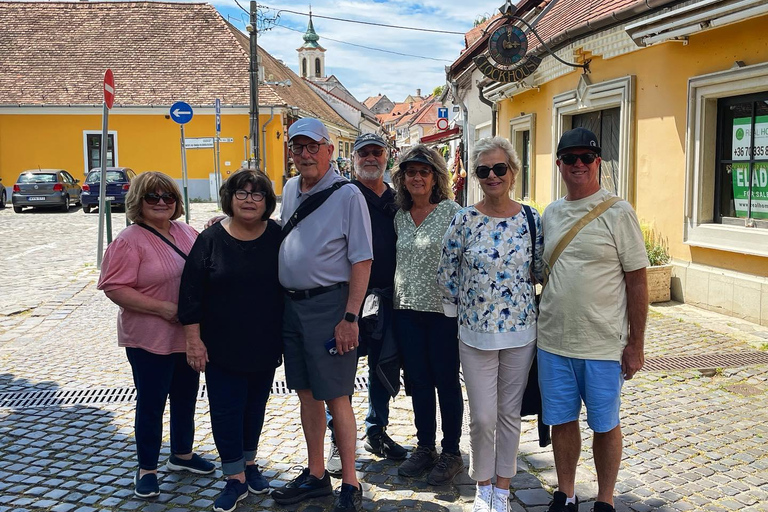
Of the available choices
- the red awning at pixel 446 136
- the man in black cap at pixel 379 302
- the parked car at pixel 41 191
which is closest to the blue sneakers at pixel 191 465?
the man in black cap at pixel 379 302

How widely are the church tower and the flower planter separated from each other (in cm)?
8656

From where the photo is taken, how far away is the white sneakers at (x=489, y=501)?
11.1 ft

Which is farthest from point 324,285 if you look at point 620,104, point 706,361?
point 620,104

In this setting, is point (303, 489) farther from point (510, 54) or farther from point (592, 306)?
point (510, 54)

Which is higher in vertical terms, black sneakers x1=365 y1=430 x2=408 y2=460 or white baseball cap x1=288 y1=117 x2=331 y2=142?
white baseball cap x1=288 y1=117 x2=331 y2=142

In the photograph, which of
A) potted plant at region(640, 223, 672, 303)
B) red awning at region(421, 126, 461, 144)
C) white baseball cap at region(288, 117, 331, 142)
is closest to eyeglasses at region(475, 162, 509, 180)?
white baseball cap at region(288, 117, 331, 142)

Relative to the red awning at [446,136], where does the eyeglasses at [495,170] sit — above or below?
below

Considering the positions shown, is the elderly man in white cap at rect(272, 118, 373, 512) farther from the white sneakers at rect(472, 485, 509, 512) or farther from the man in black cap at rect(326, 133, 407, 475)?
the white sneakers at rect(472, 485, 509, 512)

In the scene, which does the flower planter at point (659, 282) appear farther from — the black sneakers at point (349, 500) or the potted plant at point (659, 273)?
the black sneakers at point (349, 500)

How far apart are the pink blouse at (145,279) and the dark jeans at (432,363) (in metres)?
1.18

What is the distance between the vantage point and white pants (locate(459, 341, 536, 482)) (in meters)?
3.37

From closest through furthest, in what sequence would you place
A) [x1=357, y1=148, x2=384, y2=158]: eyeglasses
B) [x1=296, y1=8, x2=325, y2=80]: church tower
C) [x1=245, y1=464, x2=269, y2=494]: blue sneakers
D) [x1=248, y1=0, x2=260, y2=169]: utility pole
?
[x1=245, y1=464, x2=269, y2=494]: blue sneakers → [x1=357, y1=148, x2=384, y2=158]: eyeglasses → [x1=248, y1=0, x2=260, y2=169]: utility pole → [x1=296, y1=8, x2=325, y2=80]: church tower

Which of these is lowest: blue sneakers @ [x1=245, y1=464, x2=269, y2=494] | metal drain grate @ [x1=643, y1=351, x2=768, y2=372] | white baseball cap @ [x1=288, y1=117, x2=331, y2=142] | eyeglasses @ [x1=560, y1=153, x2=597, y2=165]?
blue sneakers @ [x1=245, y1=464, x2=269, y2=494]

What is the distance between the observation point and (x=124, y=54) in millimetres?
32844
